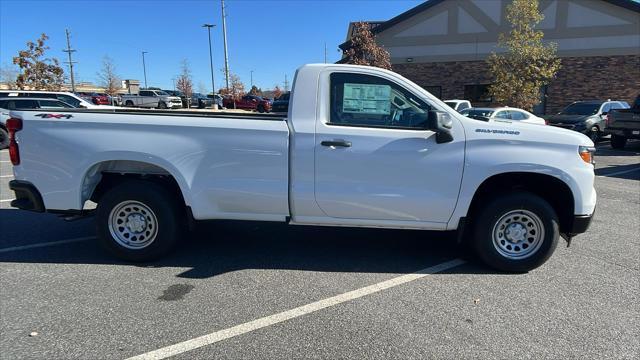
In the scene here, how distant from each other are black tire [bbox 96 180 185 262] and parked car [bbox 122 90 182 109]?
35.8 m

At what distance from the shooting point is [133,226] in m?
4.46

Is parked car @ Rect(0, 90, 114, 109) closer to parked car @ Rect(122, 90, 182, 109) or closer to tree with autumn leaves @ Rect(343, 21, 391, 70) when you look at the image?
tree with autumn leaves @ Rect(343, 21, 391, 70)

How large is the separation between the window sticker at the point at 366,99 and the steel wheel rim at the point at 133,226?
231 centimetres

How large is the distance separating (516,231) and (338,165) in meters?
1.93

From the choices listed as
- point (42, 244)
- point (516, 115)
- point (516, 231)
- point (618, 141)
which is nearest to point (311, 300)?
point (516, 231)

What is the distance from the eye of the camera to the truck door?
4.08m

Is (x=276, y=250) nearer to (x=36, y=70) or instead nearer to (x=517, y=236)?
(x=517, y=236)

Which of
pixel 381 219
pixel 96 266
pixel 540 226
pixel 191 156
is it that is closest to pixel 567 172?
pixel 540 226

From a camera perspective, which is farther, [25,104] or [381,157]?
[25,104]

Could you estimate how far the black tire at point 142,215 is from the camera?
14.3 ft

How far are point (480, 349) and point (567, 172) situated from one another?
2.06 metres

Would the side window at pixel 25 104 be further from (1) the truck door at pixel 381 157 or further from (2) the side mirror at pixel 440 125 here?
(2) the side mirror at pixel 440 125

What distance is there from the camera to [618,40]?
76.9 ft

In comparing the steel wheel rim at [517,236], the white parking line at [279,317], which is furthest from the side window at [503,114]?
the white parking line at [279,317]
